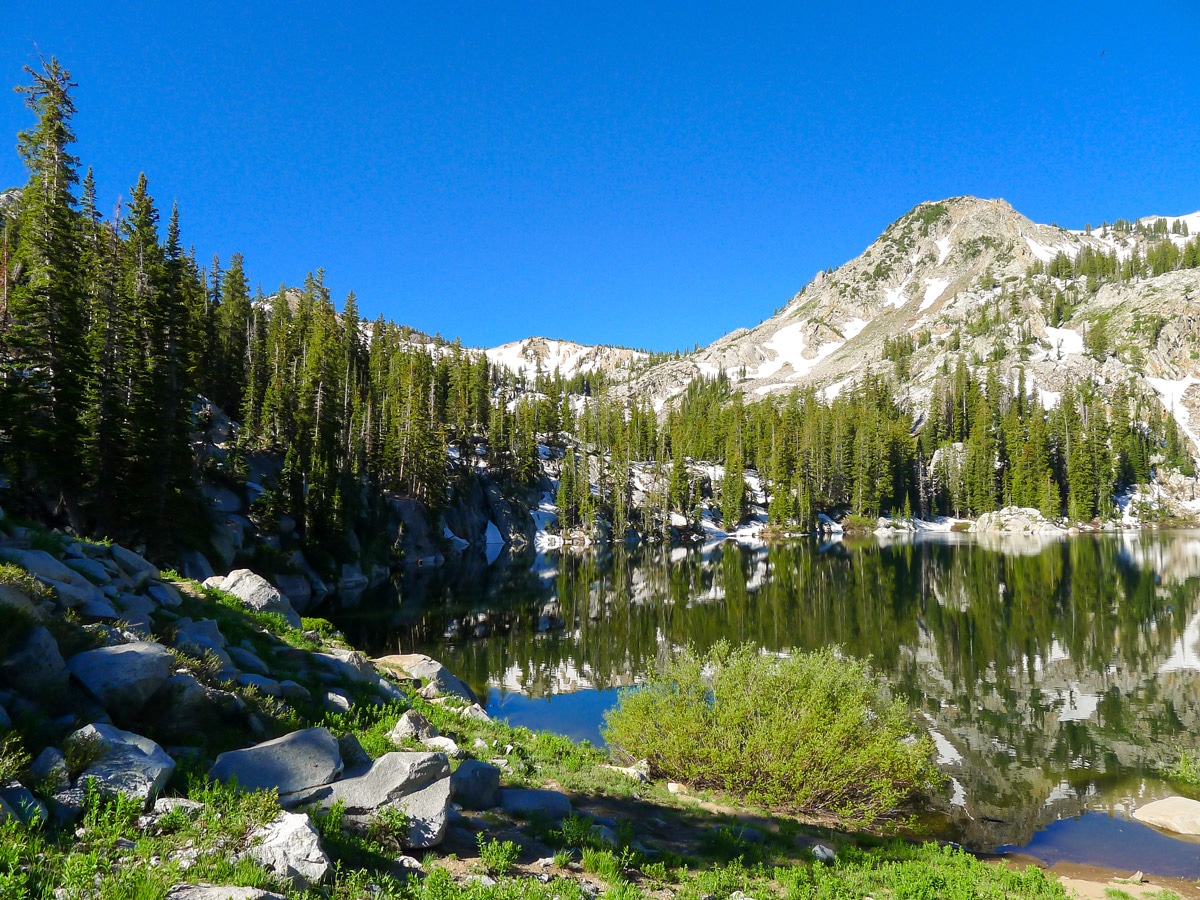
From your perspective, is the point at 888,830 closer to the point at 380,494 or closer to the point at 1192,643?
the point at 1192,643

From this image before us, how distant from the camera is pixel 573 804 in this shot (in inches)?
403

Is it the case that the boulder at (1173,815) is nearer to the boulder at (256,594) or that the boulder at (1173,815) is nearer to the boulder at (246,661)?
the boulder at (246,661)

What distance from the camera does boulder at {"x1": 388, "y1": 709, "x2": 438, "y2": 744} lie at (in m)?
10.2

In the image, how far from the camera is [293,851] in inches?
215

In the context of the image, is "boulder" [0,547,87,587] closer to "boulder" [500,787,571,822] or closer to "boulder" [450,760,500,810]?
"boulder" [450,760,500,810]

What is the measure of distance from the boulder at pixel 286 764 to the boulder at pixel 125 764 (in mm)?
564

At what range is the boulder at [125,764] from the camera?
19.4 ft

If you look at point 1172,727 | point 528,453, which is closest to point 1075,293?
point 528,453

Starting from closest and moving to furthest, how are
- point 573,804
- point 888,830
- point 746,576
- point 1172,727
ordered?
point 573,804 → point 888,830 → point 1172,727 → point 746,576

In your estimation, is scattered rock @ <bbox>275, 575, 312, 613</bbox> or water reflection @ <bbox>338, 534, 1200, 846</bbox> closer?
water reflection @ <bbox>338, 534, 1200, 846</bbox>

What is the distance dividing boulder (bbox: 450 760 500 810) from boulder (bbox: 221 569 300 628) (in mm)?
9669

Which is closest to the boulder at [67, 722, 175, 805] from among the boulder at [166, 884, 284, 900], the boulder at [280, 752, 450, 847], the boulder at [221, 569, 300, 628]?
the boulder at [280, 752, 450, 847]

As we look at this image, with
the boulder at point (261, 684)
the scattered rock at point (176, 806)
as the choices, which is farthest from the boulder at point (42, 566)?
the scattered rock at point (176, 806)

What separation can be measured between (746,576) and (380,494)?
1417 inches
